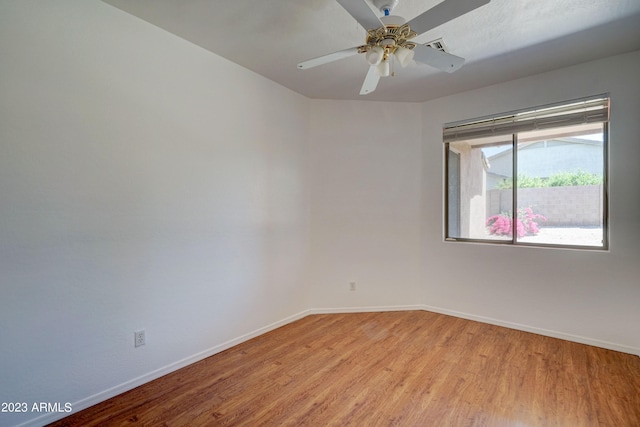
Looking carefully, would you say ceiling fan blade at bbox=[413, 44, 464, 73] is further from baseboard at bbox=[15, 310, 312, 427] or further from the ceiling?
baseboard at bbox=[15, 310, 312, 427]

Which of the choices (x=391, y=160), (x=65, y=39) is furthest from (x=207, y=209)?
(x=391, y=160)

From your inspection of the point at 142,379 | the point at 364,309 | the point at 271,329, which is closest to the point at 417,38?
the point at 364,309

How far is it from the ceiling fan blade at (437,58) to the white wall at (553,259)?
1682 millimetres

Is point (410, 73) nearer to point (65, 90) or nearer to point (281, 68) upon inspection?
point (281, 68)

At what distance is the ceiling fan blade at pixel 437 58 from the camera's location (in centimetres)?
176

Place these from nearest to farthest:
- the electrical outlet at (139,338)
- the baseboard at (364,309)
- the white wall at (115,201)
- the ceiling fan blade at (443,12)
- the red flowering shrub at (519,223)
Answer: the ceiling fan blade at (443,12)
the white wall at (115,201)
the electrical outlet at (139,338)
the red flowering shrub at (519,223)
the baseboard at (364,309)

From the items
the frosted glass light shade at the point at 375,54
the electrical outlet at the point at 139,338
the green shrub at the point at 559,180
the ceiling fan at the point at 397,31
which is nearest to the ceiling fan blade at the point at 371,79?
the ceiling fan at the point at 397,31

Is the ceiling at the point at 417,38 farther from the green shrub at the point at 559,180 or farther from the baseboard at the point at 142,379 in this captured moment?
the baseboard at the point at 142,379

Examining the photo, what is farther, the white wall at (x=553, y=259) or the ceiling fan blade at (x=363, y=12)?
the white wall at (x=553, y=259)

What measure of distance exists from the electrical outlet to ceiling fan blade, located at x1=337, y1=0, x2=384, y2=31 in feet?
7.98

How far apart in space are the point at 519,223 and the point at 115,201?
375 cm

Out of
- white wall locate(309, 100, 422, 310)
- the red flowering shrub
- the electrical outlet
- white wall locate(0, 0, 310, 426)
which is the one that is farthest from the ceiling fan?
the electrical outlet

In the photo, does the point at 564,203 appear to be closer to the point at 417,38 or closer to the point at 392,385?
the point at 417,38

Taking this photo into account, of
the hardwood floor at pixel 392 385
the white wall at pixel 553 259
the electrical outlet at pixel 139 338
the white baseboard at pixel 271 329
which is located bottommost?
the hardwood floor at pixel 392 385
